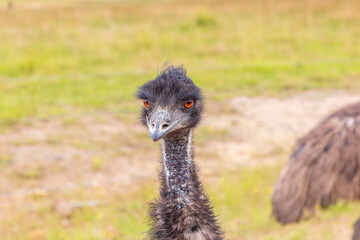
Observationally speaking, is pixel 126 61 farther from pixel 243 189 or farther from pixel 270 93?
pixel 243 189

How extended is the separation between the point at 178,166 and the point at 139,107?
12.9 feet

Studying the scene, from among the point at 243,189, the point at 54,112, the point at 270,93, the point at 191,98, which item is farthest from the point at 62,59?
the point at 191,98

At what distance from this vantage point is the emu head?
273cm

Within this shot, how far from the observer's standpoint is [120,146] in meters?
7.91

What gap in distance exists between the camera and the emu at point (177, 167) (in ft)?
8.75

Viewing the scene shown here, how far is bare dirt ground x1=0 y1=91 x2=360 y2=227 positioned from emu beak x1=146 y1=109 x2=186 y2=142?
379cm

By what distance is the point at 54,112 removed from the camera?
29.8ft

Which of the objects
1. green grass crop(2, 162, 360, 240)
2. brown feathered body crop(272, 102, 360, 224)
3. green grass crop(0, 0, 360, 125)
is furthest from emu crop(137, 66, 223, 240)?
green grass crop(0, 0, 360, 125)

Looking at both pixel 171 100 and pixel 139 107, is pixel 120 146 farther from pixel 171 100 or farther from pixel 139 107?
pixel 171 100

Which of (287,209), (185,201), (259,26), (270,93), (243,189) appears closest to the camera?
(185,201)

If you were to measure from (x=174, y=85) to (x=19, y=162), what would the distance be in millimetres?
4890

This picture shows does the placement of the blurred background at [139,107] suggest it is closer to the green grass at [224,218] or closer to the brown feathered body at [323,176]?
the green grass at [224,218]

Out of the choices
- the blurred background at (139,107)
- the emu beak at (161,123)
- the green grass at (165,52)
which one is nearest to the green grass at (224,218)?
the blurred background at (139,107)

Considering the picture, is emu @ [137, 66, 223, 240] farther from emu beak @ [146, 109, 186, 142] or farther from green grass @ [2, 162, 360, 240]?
green grass @ [2, 162, 360, 240]
